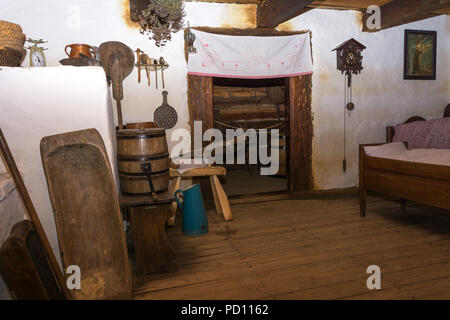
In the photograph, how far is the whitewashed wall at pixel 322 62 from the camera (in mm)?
3816

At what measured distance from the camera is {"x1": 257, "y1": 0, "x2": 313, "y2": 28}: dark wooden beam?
3.64 m

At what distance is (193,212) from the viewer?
3.36 m

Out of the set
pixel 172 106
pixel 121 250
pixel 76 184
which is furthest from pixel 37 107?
pixel 172 106

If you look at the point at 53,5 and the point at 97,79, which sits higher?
the point at 53,5

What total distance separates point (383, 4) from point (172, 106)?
11.4 ft

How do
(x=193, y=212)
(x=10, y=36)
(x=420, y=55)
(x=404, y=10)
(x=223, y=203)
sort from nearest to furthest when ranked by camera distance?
1. (x=10, y=36)
2. (x=193, y=212)
3. (x=223, y=203)
4. (x=404, y=10)
5. (x=420, y=55)

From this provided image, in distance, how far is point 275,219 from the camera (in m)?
3.84

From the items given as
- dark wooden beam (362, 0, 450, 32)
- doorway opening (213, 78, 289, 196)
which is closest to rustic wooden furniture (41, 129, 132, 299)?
dark wooden beam (362, 0, 450, 32)

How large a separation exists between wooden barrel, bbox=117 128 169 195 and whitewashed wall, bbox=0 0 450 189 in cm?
183

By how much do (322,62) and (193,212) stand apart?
3.09 meters

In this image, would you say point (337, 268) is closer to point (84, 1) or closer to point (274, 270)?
point (274, 270)

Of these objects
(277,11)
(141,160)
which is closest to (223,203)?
(141,160)

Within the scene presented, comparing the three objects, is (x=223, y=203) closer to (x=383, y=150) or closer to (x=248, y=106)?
(x=383, y=150)

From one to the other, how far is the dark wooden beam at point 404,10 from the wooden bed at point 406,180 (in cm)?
204
